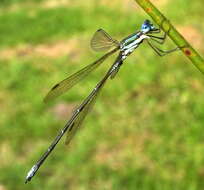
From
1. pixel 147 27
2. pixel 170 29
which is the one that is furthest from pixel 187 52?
pixel 147 27

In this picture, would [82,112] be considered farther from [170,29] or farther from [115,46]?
[170,29]

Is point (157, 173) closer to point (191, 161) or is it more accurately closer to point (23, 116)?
point (191, 161)

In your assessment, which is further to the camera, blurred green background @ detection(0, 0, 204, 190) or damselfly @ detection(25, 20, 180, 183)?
blurred green background @ detection(0, 0, 204, 190)

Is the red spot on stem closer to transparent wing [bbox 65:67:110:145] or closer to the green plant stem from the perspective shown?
the green plant stem

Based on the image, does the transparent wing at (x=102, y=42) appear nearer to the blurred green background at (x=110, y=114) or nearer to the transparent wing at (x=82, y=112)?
the transparent wing at (x=82, y=112)

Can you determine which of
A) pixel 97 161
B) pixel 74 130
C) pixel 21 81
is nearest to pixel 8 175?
pixel 97 161

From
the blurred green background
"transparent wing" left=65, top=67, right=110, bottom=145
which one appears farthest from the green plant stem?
the blurred green background

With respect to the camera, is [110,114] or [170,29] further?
[110,114]
